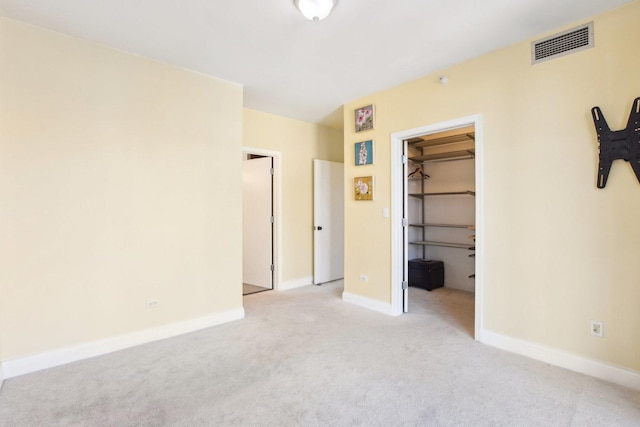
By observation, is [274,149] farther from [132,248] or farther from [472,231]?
[472,231]

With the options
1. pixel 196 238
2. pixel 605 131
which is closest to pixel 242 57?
pixel 196 238

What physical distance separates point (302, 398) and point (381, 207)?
2.24m

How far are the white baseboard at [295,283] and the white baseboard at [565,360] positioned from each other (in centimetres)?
266

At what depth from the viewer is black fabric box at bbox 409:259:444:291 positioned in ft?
14.7

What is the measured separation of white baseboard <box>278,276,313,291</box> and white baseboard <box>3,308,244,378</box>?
4.21ft

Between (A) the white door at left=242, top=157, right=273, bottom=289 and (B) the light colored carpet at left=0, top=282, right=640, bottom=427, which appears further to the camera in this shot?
(A) the white door at left=242, top=157, right=273, bottom=289

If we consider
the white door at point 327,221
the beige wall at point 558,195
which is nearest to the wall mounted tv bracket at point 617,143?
the beige wall at point 558,195

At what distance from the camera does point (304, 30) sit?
2391 millimetres

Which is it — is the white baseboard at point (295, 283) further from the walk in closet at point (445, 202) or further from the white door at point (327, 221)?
the walk in closet at point (445, 202)

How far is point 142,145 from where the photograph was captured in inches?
111

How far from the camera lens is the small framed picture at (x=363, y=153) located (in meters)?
3.75

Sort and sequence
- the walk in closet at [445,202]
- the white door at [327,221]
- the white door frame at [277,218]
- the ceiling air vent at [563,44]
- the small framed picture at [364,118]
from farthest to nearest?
the white door at [327,221] → the white door frame at [277,218] → the walk in closet at [445,202] → the small framed picture at [364,118] → the ceiling air vent at [563,44]

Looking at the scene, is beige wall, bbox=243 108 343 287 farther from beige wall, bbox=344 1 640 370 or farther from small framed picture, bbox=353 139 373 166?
beige wall, bbox=344 1 640 370

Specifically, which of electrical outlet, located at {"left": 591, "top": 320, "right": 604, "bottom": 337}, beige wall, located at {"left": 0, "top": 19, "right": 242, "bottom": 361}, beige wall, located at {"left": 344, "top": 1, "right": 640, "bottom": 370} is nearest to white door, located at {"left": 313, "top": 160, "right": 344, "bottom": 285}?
beige wall, located at {"left": 0, "top": 19, "right": 242, "bottom": 361}
